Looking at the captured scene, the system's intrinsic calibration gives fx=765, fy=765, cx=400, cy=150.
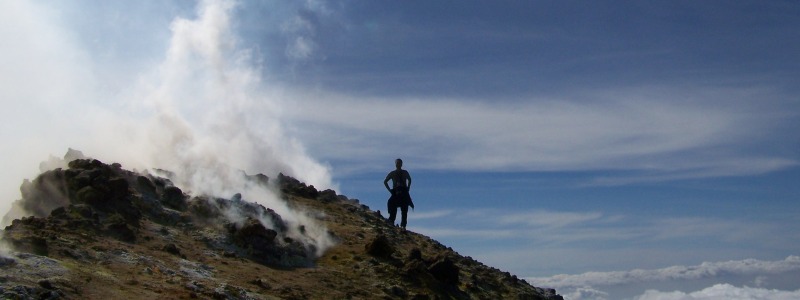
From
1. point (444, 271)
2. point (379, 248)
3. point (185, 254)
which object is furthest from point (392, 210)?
point (185, 254)

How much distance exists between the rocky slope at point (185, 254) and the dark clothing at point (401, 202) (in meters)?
1.20

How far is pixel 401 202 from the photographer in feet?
106

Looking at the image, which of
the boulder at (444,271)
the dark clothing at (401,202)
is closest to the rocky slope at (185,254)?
the boulder at (444,271)

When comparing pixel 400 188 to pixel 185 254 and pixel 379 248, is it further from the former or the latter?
pixel 185 254

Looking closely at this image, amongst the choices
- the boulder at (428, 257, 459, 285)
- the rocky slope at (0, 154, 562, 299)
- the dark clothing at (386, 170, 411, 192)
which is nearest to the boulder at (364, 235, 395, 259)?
the rocky slope at (0, 154, 562, 299)

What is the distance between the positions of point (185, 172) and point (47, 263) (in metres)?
14.3

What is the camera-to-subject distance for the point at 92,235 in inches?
825

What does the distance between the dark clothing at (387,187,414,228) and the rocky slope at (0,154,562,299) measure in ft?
3.93

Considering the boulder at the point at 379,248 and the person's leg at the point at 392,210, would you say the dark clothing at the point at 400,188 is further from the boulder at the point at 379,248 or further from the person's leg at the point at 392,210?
the boulder at the point at 379,248

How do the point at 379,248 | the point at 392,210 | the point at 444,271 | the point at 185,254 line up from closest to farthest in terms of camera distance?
the point at 185,254, the point at 444,271, the point at 379,248, the point at 392,210

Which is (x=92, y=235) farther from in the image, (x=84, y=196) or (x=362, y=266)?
(x=362, y=266)

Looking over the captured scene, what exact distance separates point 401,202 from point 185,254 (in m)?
12.2

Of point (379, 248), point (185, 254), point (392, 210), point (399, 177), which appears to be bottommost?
point (185, 254)

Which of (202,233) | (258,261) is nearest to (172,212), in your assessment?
(202,233)
